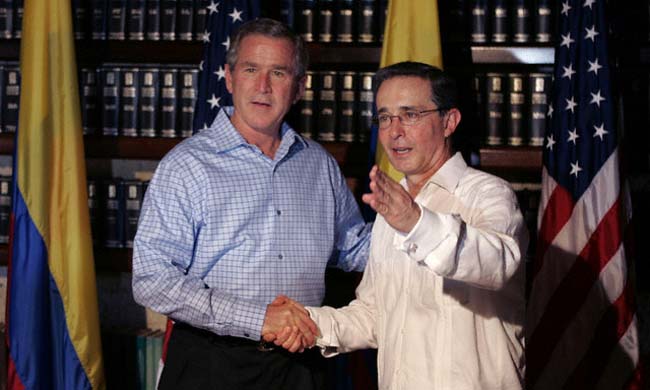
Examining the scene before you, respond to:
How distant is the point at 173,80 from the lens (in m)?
3.69

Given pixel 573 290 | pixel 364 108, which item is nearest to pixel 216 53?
pixel 364 108

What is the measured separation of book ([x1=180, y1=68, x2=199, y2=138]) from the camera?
145 inches

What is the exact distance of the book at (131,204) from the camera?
3.73 m

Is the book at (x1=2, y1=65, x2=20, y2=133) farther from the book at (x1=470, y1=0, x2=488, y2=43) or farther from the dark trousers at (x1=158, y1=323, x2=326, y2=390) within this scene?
the book at (x1=470, y1=0, x2=488, y2=43)

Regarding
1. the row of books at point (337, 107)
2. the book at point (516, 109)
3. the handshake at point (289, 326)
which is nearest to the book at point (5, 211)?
the row of books at point (337, 107)

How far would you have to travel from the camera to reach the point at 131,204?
3.74m

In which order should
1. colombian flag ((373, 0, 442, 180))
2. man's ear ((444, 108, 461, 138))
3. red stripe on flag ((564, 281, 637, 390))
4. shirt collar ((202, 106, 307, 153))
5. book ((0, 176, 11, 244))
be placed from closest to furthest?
man's ear ((444, 108, 461, 138))
shirt collar ((202, 106, 307, 153))
red stripe on flag ((564, 281, 637, 390))
colombian flag ((373, 0, 442, 180))
book ((0, 176, 11, 244))

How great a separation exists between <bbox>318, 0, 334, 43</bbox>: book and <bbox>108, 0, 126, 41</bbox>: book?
35.1 inches

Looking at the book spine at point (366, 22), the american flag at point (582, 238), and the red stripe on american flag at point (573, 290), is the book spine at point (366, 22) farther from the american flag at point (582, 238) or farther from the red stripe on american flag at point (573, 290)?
the red stripe on american flag at point (573, 290)

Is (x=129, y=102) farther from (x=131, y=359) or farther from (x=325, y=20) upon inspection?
(x=131, y=359)

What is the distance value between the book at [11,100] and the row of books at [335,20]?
1.27 meters

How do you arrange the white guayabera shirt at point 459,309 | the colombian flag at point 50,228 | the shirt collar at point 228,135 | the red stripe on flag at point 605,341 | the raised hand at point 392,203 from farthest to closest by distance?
the colombian flag at point 50,228
the red stripe on flag at point 605,341
the shirt collar at point 228,135
the white guayabera shirt at point 459,309
the raised hand at point 392,203

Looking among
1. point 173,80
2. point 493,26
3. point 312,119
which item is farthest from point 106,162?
point 493,26

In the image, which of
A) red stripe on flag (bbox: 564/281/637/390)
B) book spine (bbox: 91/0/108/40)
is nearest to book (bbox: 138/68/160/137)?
book spine (bbox: 91/0/108/40)
